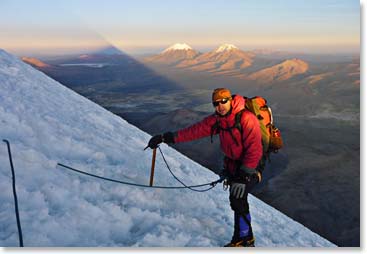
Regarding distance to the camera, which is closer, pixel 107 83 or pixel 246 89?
pixel 246 89

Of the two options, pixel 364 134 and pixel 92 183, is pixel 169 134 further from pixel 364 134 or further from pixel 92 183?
pixel 364 134

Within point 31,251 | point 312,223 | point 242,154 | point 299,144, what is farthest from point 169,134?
point 299,144

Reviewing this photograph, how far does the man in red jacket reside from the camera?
11.6 feet

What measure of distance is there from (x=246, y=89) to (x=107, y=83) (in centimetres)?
6890

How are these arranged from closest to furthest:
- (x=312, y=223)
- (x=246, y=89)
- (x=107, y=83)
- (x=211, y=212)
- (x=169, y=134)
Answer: (x=169, y=134)
(x=211, y=212)
(x=312, y=223)
(x=246, y=89)
(x=107, y=83)

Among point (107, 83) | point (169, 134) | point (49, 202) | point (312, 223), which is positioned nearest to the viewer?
point (49, 202)

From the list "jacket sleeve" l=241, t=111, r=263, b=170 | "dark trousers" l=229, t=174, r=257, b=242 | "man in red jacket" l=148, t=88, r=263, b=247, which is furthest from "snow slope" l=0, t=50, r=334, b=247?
"jacket sleeve" l=241, t=111, r=263, b=170

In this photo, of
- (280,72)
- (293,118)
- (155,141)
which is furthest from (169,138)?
(280,72)

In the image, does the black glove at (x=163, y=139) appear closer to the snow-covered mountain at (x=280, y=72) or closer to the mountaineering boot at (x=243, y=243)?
the mountaineering boot at (x=243, y=243)

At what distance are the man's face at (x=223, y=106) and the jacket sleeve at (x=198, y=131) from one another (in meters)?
0.36

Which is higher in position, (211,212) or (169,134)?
(169,134)

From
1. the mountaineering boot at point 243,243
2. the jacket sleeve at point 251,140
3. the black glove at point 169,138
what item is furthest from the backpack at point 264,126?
the mountaineering boot at point 243,243

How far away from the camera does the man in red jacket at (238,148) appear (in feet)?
11.6

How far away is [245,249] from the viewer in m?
4.10
